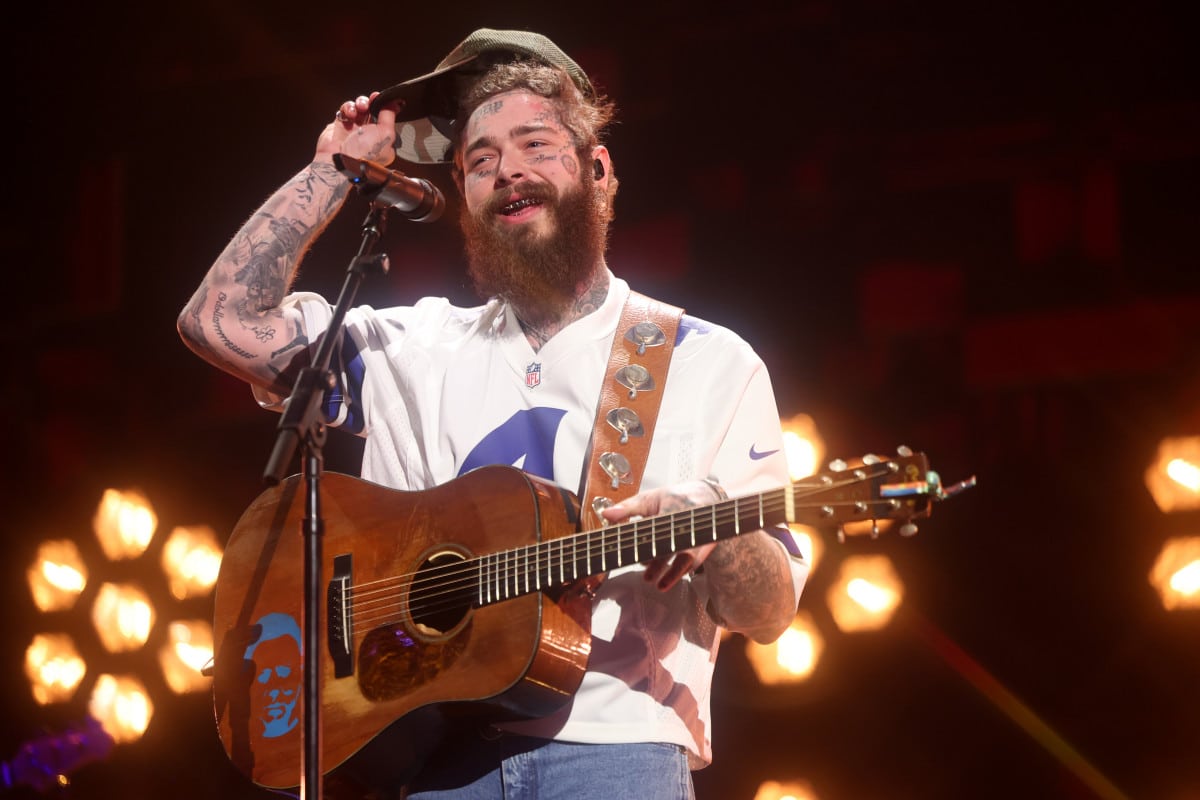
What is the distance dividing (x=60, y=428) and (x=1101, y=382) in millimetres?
5362

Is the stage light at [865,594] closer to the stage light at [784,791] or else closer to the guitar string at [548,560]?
the stage light at [784,791]

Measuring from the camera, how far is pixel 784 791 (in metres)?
4.82

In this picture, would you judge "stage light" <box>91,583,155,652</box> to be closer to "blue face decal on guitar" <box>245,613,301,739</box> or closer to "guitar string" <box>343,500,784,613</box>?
"blue face decal on guitar" <box>245,613,301,739</box>

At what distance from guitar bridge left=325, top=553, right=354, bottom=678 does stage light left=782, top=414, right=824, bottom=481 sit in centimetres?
262

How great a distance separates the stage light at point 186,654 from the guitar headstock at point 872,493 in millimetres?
4650

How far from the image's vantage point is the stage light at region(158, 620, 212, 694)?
236 inches

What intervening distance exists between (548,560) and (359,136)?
1542 mm

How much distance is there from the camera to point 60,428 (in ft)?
20.3

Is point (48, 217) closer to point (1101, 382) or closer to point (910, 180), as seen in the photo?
point (910, 180)

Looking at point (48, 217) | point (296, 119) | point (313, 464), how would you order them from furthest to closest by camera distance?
1. point (48, 217)
2. point (296, 119)
3. point (313, 464)

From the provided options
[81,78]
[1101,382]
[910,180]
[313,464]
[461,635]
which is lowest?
[461,635]

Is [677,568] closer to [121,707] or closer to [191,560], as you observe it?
[191,560]

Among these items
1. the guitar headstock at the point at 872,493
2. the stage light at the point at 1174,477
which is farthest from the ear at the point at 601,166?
the stage light at the point at 1174,477

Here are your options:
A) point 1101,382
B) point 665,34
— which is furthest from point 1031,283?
point 665,34
